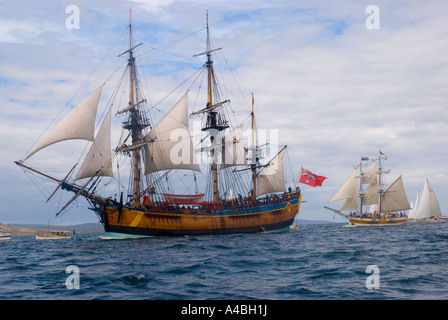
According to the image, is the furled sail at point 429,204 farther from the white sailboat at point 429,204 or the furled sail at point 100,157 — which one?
the furled sail at point 100,157

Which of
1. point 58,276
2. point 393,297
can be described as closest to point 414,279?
point 393,297

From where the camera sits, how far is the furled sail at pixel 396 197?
292 ft

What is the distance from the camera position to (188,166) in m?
56.8

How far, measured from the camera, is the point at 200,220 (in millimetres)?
50688

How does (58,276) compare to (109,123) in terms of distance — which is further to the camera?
(109,123)

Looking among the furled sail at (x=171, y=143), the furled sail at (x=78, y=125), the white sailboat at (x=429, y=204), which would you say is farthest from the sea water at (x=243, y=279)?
the white sailboat at (x=429, y=204)

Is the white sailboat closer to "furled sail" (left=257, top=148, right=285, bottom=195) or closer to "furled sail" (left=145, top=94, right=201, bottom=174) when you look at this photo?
"furled sail" (left=257, top=148, right=285, bottom=195)

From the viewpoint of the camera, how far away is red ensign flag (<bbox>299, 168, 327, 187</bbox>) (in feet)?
185

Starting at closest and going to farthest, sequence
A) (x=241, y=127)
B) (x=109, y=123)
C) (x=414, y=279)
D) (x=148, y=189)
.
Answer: (x=414, y=279) → (x=109, y=123) → (x=148, y=189) → (x=241, y=127)

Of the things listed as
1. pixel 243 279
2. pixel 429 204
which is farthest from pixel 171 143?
pixel 429 204

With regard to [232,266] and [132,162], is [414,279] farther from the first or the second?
[132,162]

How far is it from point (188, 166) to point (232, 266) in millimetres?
37417

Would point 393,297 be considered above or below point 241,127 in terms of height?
below

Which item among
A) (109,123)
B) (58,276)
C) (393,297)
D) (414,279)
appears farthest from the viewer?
(109,123)
